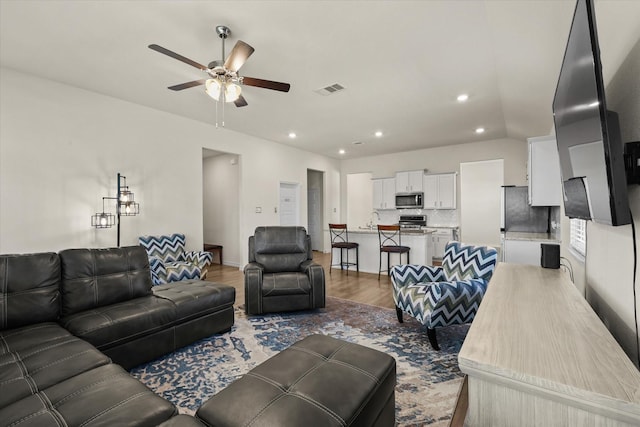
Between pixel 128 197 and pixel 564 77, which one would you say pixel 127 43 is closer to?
pixel 128 197

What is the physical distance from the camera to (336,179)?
8.73 m

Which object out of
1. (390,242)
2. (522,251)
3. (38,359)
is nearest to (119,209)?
(38,359)

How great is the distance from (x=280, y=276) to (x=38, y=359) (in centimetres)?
217

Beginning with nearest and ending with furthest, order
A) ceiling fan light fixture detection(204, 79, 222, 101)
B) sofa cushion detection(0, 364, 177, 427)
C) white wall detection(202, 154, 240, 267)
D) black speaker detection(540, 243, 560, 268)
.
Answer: sofa cushion detection(0, 364, 177, 427), black speaker detection(540, 243, 560, 268), ceiling fan light fixture detection(204, 79, 222, 101), white wall detection(202, 154, 240, 267)

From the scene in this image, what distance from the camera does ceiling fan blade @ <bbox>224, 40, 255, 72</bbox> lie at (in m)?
2.15

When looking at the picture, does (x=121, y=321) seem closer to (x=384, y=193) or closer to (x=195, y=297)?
(x=195, y=297)

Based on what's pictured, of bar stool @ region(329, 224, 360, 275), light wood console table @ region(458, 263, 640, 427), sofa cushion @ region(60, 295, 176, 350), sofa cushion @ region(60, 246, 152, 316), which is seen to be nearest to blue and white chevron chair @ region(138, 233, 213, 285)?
sofa cushion @ region(60, 246, 152, 316)

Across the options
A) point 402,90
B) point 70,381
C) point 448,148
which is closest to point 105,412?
point 70,381

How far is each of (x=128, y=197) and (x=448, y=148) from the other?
691 centimetres

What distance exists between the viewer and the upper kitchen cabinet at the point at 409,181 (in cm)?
727

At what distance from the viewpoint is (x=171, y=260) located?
4.33 m

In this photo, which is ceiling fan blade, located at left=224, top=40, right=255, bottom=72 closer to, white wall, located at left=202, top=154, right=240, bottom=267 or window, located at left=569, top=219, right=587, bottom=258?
window, located at left=569, top=219, right=587, bottom=258

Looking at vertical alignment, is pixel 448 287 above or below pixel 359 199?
below

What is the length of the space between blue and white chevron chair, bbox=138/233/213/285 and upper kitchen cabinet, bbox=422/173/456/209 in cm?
545
